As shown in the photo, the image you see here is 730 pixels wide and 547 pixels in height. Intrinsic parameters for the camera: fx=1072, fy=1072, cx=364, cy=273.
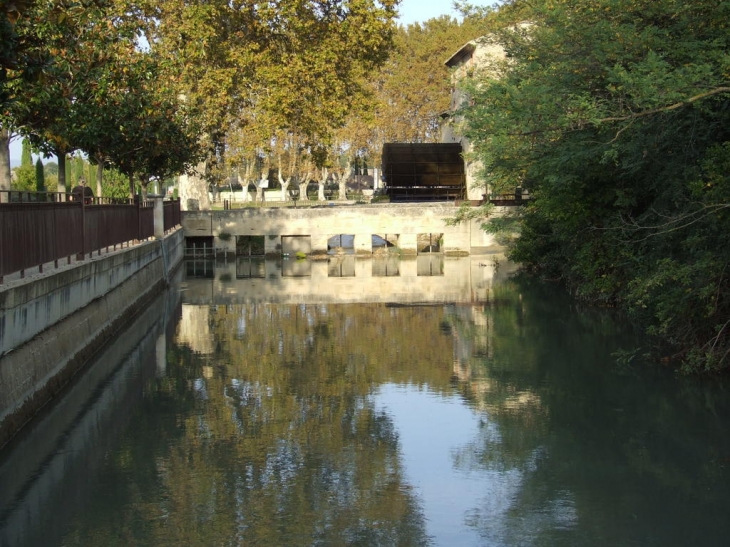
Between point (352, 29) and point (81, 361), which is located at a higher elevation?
point (352, 29)

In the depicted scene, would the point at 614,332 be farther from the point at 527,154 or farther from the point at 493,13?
the point at 493,13

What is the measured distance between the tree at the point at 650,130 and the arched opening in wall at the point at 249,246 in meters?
33.7

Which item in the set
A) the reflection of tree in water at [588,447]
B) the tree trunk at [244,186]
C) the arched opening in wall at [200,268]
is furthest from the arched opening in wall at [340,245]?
the reflection of tree in water at [588,447]

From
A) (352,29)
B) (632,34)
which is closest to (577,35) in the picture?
(632,34)

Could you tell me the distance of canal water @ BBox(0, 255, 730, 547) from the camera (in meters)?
9.20

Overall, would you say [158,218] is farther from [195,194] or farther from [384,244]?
[384,244]

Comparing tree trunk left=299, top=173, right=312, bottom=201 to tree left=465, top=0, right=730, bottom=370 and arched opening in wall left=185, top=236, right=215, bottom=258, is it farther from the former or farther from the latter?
tree left=465, top=0, right=730, bottom=370

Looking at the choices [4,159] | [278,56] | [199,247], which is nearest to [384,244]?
[199,247]

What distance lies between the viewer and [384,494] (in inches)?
395

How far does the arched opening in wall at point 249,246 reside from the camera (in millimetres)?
54375

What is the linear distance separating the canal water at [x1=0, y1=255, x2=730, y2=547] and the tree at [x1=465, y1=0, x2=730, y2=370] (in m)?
1.32

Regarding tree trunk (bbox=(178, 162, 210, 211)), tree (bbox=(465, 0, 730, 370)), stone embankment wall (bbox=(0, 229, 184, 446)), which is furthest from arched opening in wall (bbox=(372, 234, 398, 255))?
tree (bbox=(465, 0, 730, 370))

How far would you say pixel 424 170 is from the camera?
61.7 metres

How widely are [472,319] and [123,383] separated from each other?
35.0 ft
